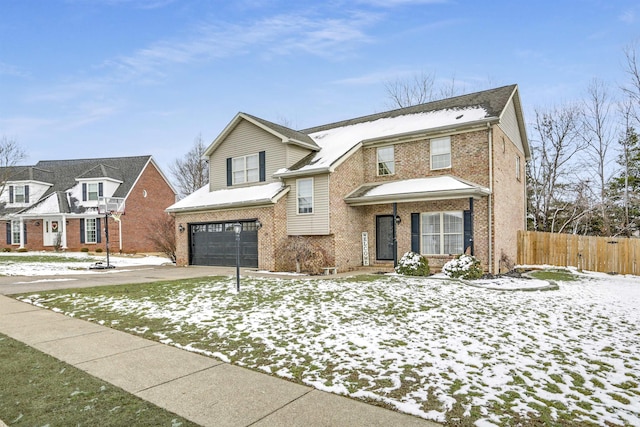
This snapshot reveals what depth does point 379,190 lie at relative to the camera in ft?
50.9

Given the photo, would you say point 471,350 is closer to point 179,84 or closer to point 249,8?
point 249,8

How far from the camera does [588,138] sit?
87.7 ft

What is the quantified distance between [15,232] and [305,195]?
26.6 metres

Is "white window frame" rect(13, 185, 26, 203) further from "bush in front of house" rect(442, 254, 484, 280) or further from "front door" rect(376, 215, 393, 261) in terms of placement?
"bush in front of house" rect(442, 254, 484, 280)

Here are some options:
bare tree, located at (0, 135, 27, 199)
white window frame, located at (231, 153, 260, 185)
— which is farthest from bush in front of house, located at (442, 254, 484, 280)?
bare tree, located at (0, 135, 27, 199)

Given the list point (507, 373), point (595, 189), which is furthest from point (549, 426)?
point (595, 189)

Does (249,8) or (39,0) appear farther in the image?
(249,8)

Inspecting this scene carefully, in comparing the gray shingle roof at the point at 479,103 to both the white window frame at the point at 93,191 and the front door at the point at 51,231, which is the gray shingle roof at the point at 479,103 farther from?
the front door at the point at 51,231

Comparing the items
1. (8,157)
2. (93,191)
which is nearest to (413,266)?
(93,191)

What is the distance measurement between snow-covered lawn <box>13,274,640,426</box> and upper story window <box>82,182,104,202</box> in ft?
71.8

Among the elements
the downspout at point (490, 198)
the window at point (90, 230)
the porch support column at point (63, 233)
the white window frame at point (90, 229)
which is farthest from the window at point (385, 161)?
the porch support column at point (63, 233)

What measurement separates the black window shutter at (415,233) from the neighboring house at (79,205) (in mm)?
22559

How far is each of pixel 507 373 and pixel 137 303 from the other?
7535mm

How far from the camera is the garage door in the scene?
54.4 feet
